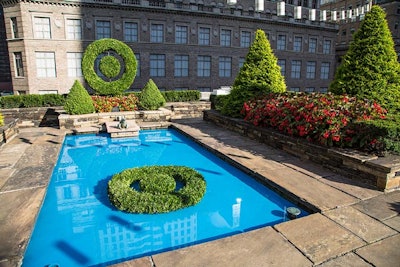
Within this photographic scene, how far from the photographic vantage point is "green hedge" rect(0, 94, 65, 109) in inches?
614

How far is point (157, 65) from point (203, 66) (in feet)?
18.5

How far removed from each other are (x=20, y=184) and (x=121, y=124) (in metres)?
6.52

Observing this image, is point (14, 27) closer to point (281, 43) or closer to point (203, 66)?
point (203, 66)

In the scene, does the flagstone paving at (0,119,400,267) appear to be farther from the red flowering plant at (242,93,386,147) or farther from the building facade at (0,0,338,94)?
the building facade at (0,0,338,94)

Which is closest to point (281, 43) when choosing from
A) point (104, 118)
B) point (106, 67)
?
point (106, 67)

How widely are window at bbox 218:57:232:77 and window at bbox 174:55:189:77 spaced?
171 inches

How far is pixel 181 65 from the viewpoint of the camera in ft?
103

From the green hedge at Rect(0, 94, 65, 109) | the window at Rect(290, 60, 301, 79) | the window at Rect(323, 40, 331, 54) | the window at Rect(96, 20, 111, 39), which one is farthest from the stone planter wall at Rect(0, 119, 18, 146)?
the window at Rect(323, 40, 331, 54)

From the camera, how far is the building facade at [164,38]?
25.6 m

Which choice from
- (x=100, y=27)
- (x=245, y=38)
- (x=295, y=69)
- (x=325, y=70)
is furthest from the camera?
→ (x=325, y=70)

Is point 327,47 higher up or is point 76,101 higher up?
→ point 327,47

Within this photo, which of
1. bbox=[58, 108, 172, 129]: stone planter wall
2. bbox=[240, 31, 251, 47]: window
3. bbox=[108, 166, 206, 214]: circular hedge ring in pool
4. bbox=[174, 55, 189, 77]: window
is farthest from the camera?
bbox=[240, 31, 251, 47]: window

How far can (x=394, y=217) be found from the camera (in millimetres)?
5023

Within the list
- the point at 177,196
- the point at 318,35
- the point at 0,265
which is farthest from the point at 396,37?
the point at 0,265
